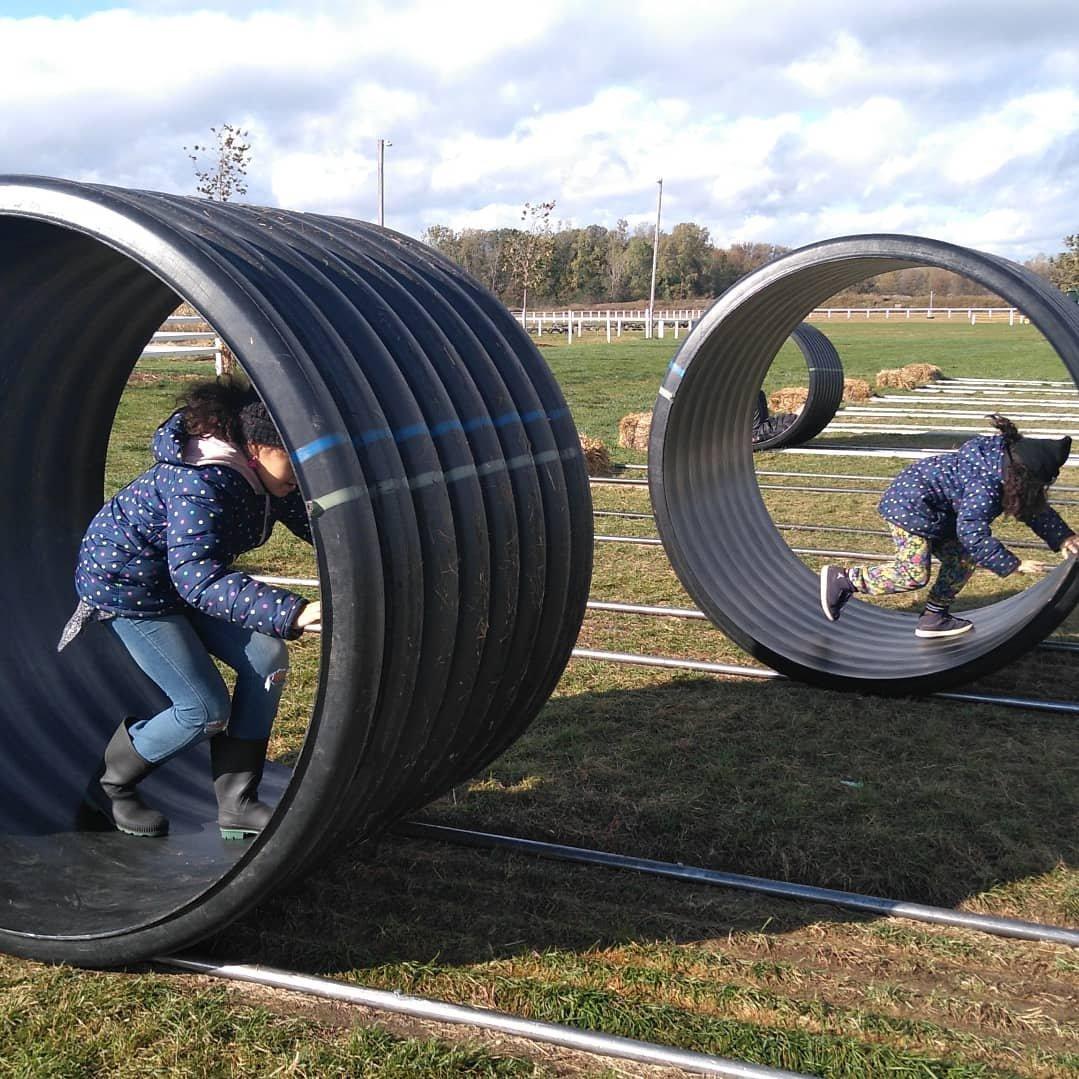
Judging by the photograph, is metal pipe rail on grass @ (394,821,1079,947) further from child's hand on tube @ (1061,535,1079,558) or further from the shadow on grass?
child's hand on tube @ (1061,535,1079,558)

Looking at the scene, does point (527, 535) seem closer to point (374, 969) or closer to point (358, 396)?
point (358, 396)

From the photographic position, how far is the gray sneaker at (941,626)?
7.49m

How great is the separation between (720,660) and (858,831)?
8.31ft

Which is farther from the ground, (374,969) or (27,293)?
(27,293)

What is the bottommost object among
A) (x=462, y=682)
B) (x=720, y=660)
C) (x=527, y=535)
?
(x=720, y=660)

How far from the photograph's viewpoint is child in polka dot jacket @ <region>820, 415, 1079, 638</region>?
6.88 metres

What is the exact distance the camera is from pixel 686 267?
102m

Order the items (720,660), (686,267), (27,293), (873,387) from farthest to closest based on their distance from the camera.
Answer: (686,267) < (873,387) < (720,660) < (27,293)

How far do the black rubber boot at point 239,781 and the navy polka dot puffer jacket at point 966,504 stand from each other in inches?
166

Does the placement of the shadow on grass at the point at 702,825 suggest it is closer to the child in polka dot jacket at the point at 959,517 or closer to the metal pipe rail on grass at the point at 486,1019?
the metal pipe rail on grass at the point at 486,1019

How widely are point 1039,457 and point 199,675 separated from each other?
4.80 meters

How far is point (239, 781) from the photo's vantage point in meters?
4.65

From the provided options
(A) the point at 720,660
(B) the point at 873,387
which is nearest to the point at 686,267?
(B) the point at 873,387

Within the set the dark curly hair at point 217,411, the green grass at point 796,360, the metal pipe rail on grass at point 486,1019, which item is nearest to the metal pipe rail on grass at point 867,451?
the green grass at point 796,360
